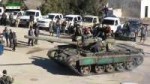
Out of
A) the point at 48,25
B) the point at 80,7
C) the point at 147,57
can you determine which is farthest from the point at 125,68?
the point at 80,7

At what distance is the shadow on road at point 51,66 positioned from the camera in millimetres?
26500

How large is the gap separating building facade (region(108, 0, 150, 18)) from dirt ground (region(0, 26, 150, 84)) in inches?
1106

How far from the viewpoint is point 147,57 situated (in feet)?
106

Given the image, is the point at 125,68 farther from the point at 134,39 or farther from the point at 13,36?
the point at 134,39

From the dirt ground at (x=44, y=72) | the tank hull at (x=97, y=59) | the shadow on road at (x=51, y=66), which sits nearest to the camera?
the dirt ground at (x=44, y=72)

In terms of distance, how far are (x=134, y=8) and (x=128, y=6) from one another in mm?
954

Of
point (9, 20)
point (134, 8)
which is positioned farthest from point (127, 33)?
point (134, 8)

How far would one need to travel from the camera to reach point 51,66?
2794cm

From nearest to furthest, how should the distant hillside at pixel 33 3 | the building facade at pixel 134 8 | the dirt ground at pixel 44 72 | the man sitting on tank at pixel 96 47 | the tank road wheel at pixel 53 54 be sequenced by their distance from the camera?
the dirt ground at pixel 44 72
the man sitting on tank at pixel 96 47
the tank road wheel at pixel 53 54
the building facade at pixel 134 8
the distant hillside at pixel 33 3

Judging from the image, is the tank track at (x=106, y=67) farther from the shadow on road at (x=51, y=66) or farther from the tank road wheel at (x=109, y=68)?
the shadow on road at (x=51, y=66)

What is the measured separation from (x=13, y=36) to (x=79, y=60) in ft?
24.1

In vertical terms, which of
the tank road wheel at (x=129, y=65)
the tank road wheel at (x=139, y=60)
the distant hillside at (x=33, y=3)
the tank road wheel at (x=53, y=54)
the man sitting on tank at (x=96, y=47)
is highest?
the man sitting on tank at (x=96, y=47)

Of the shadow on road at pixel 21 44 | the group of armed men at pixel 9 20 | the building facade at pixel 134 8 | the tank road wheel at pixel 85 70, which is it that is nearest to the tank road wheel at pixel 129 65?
the tank road wheel at pixel 85 70

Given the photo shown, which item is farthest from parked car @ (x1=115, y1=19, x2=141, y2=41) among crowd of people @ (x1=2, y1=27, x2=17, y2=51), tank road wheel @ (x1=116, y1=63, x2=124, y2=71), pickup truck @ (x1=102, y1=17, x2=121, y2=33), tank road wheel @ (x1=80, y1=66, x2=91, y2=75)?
tank road wheel @ (x1=80, y1=66, x2=91, y2=75)
